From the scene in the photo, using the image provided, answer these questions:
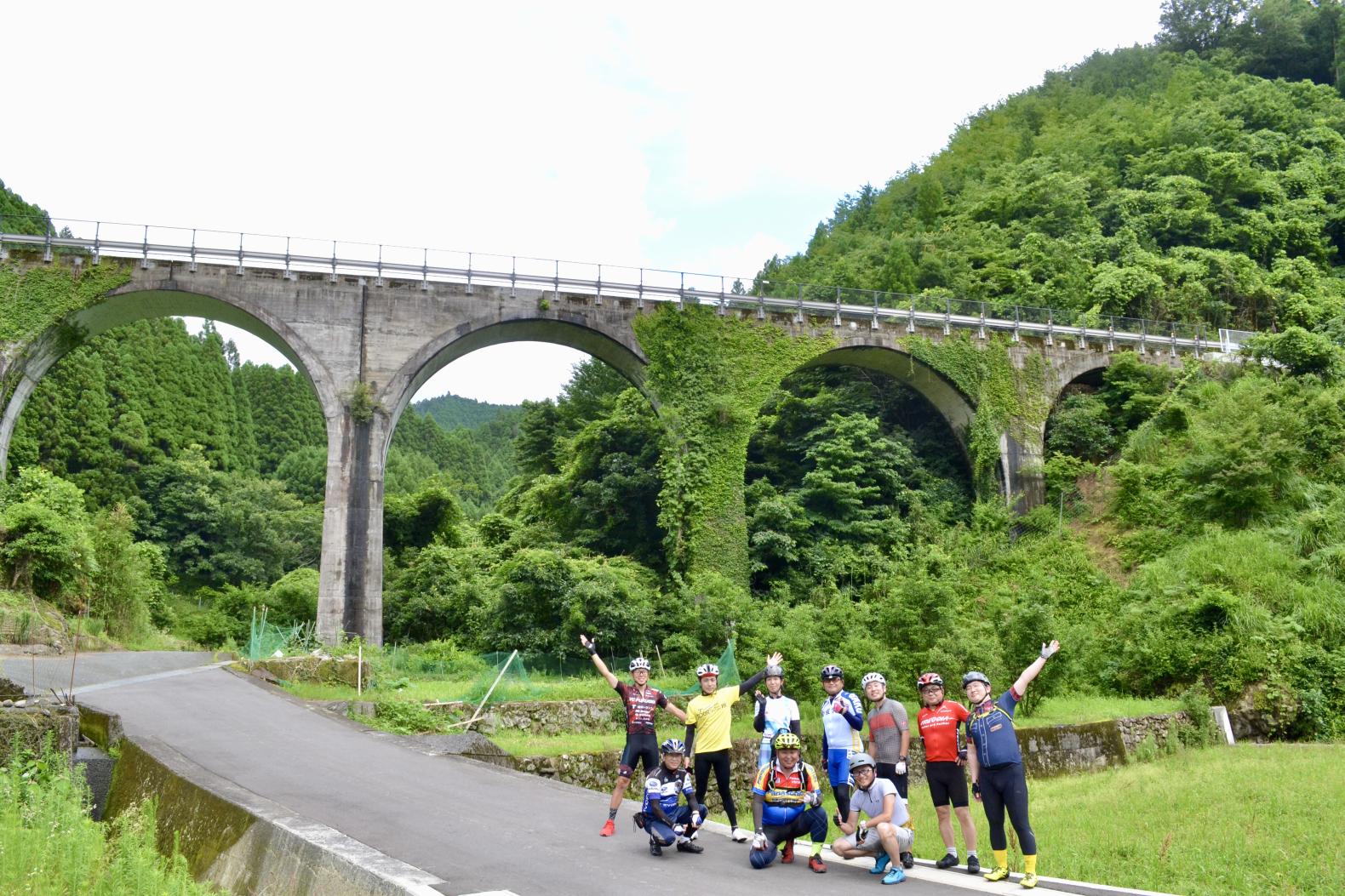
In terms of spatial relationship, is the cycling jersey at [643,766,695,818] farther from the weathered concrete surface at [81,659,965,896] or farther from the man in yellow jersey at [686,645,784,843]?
the man in yellow jersey at [686,645,784,843]

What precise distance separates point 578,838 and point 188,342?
1950 inches

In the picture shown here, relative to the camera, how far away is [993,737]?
6.18 meters

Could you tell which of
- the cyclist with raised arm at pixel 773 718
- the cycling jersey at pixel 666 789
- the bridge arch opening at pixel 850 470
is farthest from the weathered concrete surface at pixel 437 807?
the bridge arch opening at pixel 850 470

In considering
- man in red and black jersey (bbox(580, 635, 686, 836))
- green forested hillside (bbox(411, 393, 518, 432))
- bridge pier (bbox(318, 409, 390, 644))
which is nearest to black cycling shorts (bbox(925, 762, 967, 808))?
man in red and black jersey (bbox(580, 635, 686, 836))

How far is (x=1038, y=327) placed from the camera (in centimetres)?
2945

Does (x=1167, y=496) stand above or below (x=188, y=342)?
below

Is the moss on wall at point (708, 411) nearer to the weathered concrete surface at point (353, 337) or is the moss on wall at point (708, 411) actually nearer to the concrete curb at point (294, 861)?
the weathered concrete surface at point (353, 337)

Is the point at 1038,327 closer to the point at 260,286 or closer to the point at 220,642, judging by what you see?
the point at 260,286

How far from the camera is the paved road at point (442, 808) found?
19.9ft

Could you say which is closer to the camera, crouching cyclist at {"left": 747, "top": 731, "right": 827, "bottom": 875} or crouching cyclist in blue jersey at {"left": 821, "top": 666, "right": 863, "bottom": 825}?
crouching cyclist at {"left": 747, "top": 731, "right": 827, "bottom": 875}

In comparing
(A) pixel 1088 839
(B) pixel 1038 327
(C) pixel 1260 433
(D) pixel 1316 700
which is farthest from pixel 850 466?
(A) pixel 1088 839

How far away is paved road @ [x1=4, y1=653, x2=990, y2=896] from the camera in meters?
6.06

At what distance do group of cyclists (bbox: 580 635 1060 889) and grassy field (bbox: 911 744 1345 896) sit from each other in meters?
0.88

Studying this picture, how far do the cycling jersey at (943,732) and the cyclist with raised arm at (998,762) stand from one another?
0.21 metres
